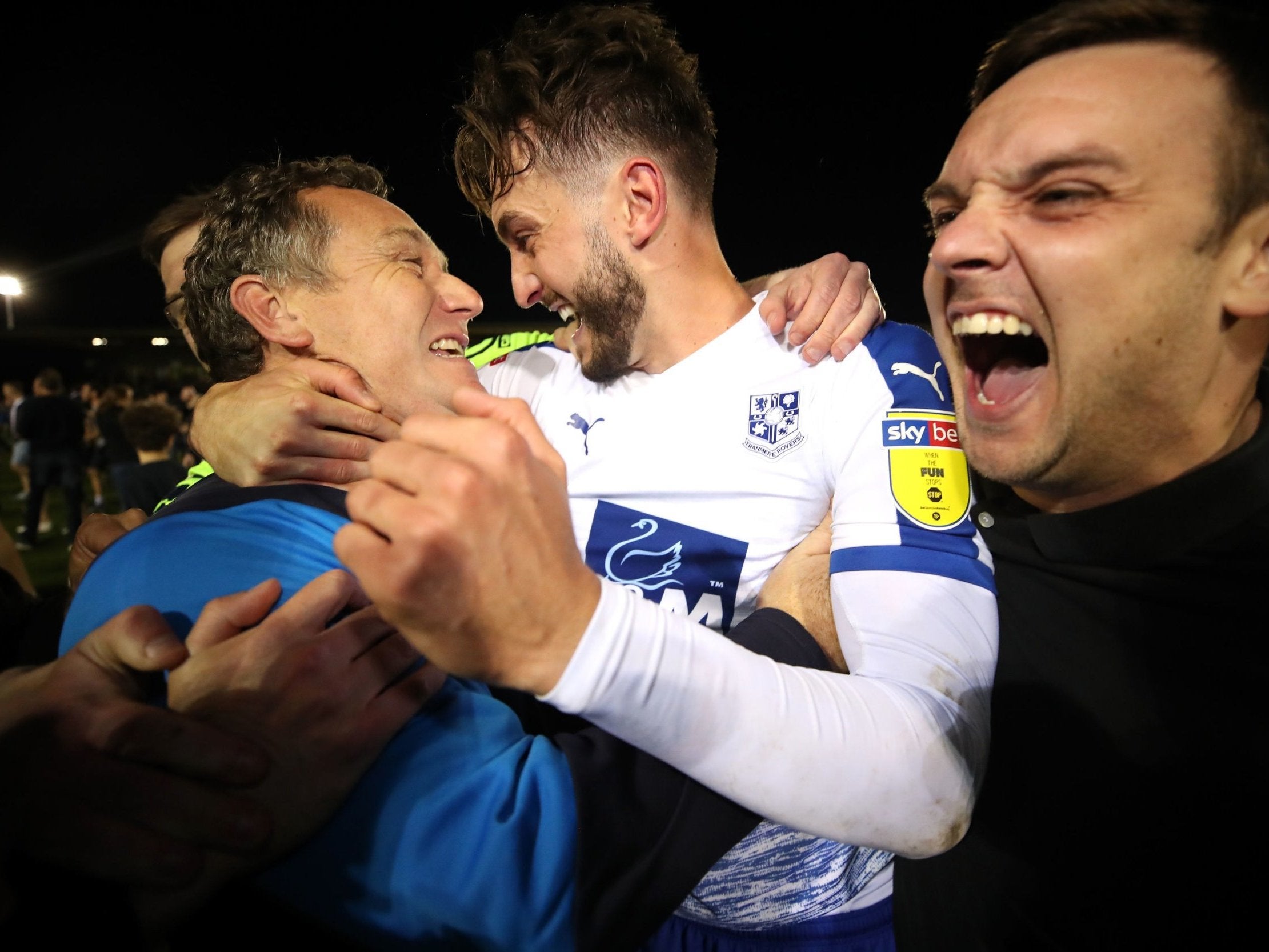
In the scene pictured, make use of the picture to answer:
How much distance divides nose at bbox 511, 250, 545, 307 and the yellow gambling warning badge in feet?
3.82

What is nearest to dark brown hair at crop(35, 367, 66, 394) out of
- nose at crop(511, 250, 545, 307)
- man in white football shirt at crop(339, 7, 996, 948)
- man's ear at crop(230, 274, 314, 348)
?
man's ear at crop(230, 274, 314, 348)

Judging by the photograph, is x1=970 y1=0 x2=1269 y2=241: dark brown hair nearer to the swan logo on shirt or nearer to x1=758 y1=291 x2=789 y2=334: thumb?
x1=758 y1=291 x2=789 y2=334: thumb

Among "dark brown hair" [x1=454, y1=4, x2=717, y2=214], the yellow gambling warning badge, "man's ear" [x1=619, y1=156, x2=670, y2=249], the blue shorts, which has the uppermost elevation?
"dark brown hair" [x1=454, y1=4, x2=717, y2=214]

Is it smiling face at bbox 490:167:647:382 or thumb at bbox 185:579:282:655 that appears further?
smiling face at bbox 490:167:647:382

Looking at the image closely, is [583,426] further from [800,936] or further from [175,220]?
[175,220]

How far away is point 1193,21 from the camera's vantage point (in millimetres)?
1216

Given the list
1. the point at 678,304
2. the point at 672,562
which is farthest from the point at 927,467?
the point at 678,304

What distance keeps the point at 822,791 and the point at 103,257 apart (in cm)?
2637

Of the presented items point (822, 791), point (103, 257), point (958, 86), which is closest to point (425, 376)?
point (822, 791)

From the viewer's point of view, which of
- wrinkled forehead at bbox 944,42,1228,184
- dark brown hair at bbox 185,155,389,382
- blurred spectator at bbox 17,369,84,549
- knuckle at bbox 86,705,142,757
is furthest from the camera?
blurred spectator at bbox 17,369,84,549

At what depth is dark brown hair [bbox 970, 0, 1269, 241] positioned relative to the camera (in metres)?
1.15

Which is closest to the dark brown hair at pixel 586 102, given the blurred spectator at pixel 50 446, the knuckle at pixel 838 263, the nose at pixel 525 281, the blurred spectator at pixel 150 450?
the nose at pixel 525 281

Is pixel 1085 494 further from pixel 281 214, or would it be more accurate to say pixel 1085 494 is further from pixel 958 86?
pixel 958 86

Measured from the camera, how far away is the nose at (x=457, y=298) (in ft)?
6.77
